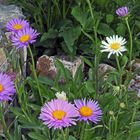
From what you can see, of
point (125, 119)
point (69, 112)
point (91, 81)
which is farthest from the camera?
point (91, 81)

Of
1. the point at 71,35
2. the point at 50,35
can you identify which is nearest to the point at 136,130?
the point at 71,35

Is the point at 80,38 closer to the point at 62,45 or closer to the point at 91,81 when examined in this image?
the point at 62,45

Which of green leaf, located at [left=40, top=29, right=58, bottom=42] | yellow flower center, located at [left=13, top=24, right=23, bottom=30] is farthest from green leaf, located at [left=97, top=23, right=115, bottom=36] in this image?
yellow flower center, located at [left=13, top=24, right=23, bottom=30]

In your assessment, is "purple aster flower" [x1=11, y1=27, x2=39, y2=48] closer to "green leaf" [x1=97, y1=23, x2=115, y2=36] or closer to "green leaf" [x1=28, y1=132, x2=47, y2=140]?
"green leaf" [x1=28, y1=132, x2=47, y2=140]

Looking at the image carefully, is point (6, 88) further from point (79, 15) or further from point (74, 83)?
point (79, 15)

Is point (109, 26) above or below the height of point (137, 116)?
above

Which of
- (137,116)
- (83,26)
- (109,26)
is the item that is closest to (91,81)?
(137,116)

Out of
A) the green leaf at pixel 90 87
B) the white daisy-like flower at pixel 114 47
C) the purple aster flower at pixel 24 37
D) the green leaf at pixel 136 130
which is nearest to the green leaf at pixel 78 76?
the green leaf at pixel 90 87
